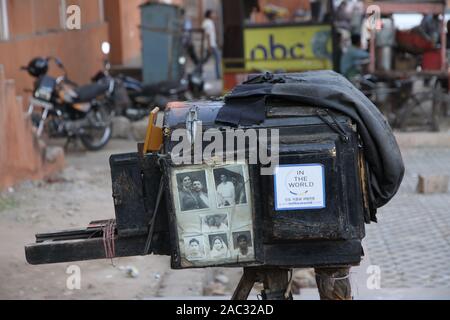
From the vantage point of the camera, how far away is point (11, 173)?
8273 millimetres

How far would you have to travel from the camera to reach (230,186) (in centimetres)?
298

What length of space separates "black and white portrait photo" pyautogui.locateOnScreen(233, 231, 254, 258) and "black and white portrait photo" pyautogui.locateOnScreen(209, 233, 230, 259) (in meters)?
0.03

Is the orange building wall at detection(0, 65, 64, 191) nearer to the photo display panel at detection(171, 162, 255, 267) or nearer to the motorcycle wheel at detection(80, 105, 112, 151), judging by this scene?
the motorcycle wheel at detection(80, 105, 112, 151)

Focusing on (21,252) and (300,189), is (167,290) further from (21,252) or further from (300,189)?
(300,189)

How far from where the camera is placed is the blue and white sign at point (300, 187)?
2971 mm

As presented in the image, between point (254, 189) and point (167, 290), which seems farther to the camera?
point (167, 290)
